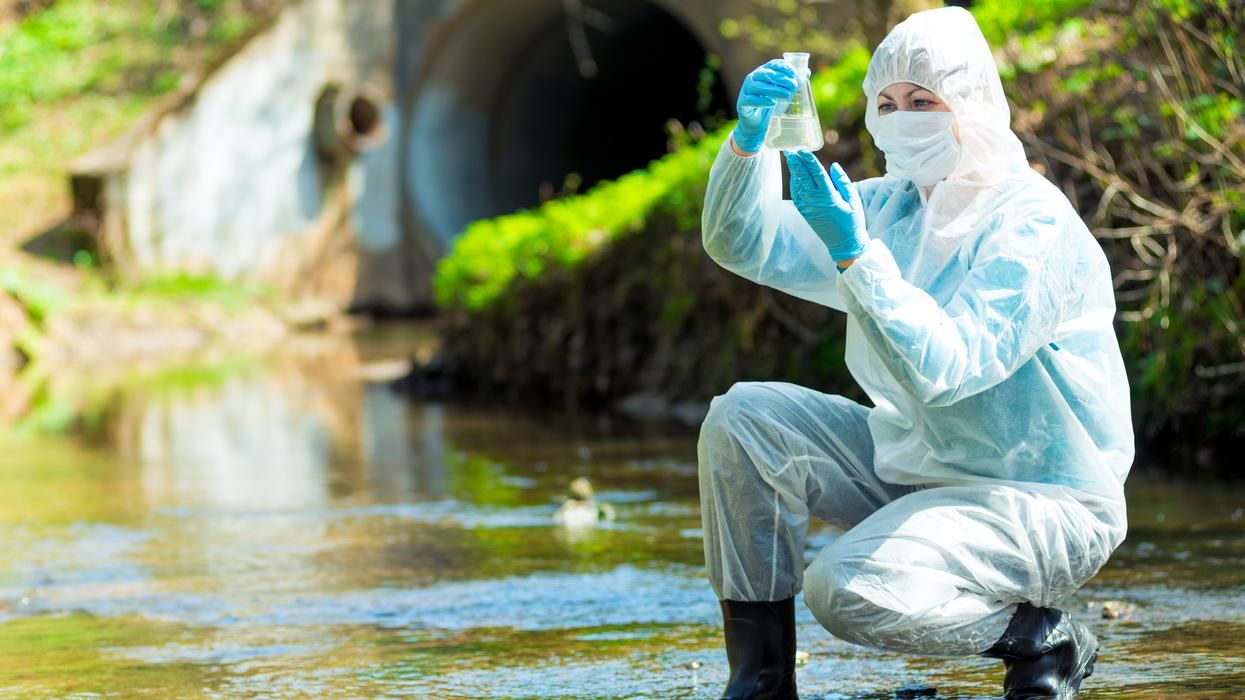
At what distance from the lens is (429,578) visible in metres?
5.88

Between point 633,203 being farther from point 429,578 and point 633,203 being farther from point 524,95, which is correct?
point 524,95

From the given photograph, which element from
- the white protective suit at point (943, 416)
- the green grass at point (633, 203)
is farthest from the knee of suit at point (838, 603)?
the green grass at point (633, 203)

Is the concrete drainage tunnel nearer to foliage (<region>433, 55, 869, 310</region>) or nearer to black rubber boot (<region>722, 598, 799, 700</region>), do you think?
foliage (<region>433, 55, 869, 310</region>)

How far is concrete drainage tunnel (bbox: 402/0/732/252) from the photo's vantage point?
2108cm

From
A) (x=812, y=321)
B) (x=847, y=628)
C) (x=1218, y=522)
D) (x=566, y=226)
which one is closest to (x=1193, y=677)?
(x=847, y=628)

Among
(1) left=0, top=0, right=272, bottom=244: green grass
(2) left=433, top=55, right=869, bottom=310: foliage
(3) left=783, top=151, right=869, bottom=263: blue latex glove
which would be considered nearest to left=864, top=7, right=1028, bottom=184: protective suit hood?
(3) left=783, top=151, right=869, bottom=263: blue latex glove

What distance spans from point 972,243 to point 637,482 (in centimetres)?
439

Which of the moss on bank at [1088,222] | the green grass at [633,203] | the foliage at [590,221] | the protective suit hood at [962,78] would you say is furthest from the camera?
the foliage at [590,221]

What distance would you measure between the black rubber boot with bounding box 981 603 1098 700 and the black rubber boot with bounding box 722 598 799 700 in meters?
0.45

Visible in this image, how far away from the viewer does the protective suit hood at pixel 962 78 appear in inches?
142

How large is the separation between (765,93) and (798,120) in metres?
0.12

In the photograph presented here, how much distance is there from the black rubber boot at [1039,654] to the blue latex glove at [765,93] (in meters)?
1.18

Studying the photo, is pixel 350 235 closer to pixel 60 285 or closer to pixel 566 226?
pixel 60 285

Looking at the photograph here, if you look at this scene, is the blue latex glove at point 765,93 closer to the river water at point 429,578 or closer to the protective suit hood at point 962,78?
the protective suit hood at point 962,78
